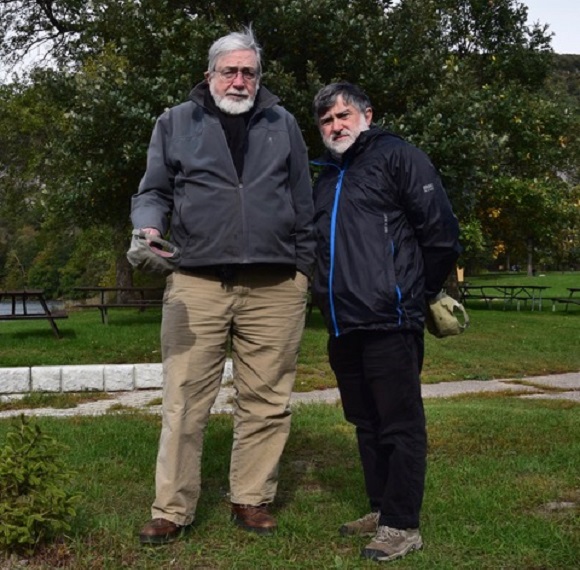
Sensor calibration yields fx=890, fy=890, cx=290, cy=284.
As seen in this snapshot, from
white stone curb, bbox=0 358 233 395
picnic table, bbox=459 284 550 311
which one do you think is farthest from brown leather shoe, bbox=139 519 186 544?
picnic table, bbox=459 284 550 311

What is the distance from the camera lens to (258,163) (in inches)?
155

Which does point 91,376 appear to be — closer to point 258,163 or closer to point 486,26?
point 258,163

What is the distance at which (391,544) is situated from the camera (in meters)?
3.67

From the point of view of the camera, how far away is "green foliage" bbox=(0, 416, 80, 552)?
3.53 m

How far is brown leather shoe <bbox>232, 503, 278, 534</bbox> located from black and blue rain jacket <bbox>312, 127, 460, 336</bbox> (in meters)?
0.92

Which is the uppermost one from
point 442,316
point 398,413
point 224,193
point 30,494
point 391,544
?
point 224,193

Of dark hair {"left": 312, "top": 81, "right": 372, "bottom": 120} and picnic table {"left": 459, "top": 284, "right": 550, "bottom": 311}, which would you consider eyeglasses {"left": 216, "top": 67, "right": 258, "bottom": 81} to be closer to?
dark hair {"left": 312, "top": 81, "right": 372, "bottom": 120}

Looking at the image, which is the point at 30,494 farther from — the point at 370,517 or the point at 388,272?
the point at 388,272

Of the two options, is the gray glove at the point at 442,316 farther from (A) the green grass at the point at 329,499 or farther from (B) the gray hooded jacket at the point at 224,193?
(A) the green grass at the point at 329,499

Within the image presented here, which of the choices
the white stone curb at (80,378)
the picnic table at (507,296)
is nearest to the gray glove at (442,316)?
the white stone curb at (80,378)

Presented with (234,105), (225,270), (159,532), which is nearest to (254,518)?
(159,532)

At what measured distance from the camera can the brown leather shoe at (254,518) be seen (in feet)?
13.0

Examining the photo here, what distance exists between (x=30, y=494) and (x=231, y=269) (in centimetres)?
126

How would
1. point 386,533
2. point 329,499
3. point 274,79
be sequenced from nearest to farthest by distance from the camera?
1. point 386,533
2. point 329,499
3. point 274,79
